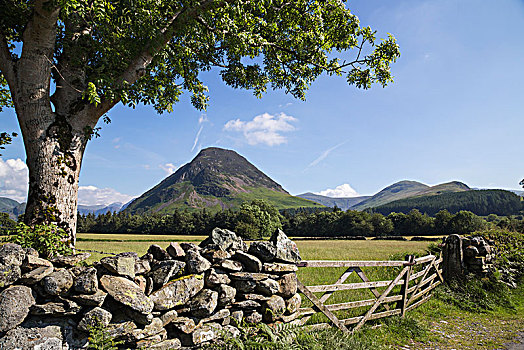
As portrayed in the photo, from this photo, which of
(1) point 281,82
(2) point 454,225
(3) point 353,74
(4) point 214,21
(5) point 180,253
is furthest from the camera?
(2) point 454,225

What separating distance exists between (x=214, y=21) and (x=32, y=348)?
27.0 feet

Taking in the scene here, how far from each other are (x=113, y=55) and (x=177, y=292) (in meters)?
6.53

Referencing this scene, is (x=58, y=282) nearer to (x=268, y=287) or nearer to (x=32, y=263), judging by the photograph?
(x=32, y=263)

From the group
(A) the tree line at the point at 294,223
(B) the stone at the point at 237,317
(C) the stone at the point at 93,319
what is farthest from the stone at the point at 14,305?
(A) the tree line at the point at 294,223

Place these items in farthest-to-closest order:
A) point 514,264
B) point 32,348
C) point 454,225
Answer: point 454,225
point 514,264
point 32,348

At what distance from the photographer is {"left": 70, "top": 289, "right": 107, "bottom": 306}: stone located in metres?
3.69

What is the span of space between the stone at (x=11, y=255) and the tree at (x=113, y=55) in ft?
7.51

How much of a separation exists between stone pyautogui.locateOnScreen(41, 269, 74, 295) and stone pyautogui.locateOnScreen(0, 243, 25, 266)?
445mm

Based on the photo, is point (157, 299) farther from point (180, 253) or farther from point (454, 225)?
point (454, 225)

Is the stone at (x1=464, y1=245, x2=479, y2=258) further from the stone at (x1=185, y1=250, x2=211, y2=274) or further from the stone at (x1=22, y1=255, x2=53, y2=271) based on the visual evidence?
the stone at (x1=22, y1=255, x2=53, y2=271)

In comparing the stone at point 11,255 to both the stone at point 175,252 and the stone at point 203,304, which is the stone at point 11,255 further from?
the stone at point 203,304

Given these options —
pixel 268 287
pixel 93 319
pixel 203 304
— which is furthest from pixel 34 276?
pixel 268 287

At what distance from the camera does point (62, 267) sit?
13.4 ft

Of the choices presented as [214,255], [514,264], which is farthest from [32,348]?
[514,264]
